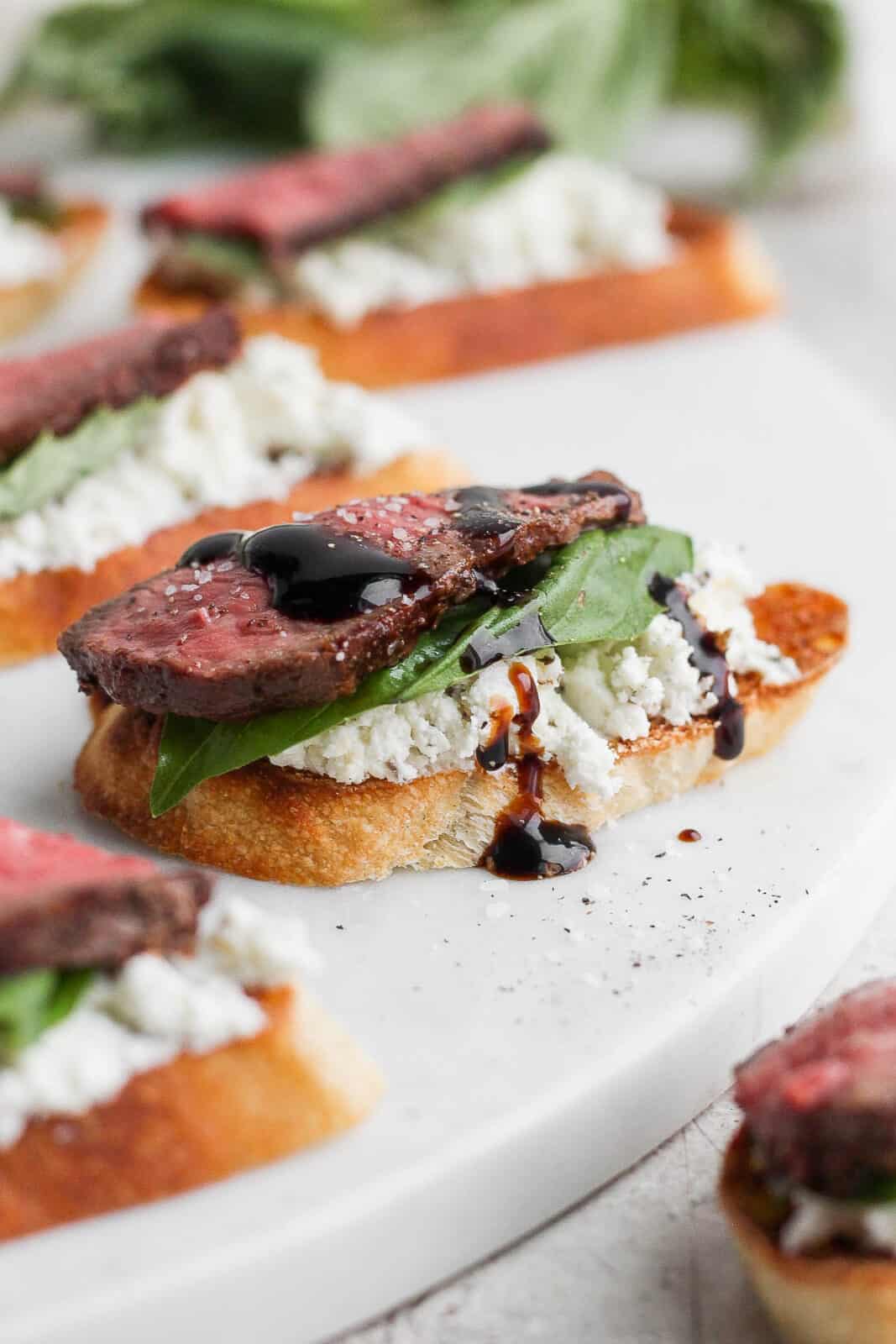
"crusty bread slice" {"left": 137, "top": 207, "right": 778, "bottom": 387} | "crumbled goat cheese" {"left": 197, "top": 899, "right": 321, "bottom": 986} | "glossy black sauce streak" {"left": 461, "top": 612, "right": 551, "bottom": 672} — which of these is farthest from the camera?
"crusty bread slice" {"left": 137, "top": 207, "right": 778, "bottom": 387}

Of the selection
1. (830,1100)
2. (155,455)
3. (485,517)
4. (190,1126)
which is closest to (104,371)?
(155,455)

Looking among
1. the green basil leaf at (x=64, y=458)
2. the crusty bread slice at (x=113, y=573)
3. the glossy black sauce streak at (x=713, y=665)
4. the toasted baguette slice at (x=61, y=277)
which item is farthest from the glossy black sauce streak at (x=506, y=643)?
the toasted baguette slice at (x=61, y=277)

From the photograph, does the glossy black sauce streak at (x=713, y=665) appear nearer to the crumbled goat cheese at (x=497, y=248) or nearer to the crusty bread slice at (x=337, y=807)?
the crusty bread slice at (x=337, y=807)

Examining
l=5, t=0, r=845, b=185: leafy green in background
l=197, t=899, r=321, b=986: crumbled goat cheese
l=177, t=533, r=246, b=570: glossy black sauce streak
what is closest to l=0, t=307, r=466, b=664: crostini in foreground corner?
l=177, t=533, r=246, b=570: glossy black sauce streak

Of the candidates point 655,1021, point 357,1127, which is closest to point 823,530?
point 655,1021

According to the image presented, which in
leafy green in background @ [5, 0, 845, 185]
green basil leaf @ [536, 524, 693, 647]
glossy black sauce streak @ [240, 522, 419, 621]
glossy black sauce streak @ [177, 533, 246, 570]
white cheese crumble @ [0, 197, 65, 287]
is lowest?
white cheese crumble @ [0, 197, 65, 287]

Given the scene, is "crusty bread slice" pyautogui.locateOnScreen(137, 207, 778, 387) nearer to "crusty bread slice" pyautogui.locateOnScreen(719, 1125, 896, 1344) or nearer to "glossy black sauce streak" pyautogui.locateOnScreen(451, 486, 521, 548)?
"glossy black sauce streak" pyautogui.locateOnScreen(451, 486, 521, 548)

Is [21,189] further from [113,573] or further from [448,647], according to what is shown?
[448,647]

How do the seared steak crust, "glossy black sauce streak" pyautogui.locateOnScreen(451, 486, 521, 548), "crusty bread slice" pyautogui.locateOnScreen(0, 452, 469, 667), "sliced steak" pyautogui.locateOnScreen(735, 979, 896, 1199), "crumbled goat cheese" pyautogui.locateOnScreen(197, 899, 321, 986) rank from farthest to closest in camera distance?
"crusty bread slice" pyautogui.locateOnScreen(0, 452, 469, 667) < "glossy black sauce streak" pyautogui.locateOnScreen(451, 486, 521, 548) < "crumbled goat cheese" pyautogui.locateOnScreen(197, 899, 321, 986) < the seared steak crust < "sliced steak" pyautogui.locateOnScreen(735, 979, 896, 1199)
